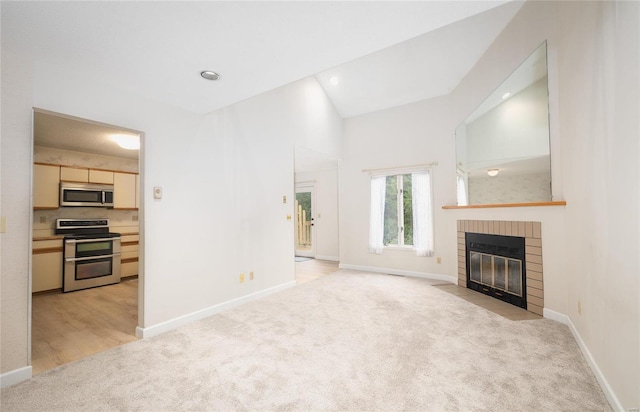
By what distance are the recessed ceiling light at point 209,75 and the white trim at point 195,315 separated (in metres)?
2.37

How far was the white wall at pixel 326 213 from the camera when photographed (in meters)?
7.08

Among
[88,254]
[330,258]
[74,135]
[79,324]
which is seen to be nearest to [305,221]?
[330,258]

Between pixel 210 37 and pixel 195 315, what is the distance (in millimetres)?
2727

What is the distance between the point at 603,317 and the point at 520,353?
68 cm

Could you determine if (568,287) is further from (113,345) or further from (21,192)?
(21,192)

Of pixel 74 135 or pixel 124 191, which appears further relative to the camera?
pixel 124 191

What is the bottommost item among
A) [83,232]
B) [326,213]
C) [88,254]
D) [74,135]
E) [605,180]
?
[88,254]

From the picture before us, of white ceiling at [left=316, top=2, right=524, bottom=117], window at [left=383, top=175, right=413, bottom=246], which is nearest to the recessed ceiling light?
white ceiling at [left=316, top=2, right=524, bottom=117]

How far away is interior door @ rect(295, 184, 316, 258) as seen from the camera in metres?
7.52

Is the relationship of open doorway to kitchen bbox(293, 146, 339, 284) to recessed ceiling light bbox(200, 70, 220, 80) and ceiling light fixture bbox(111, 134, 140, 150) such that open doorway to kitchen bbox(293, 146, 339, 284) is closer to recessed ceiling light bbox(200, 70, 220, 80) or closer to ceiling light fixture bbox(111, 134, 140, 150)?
ceiling light fixture bbox(111, 134, 140, 150)

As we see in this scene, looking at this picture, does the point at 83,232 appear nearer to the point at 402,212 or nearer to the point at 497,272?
the point at 402,212

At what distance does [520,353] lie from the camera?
2.28m

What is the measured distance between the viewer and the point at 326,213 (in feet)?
23.8

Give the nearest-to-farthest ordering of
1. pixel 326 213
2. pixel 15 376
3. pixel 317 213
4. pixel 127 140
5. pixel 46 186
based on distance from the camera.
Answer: pixel 15 376
pixel 127 140
pixel 46 186
pixel 326 213
pixel 317 213
